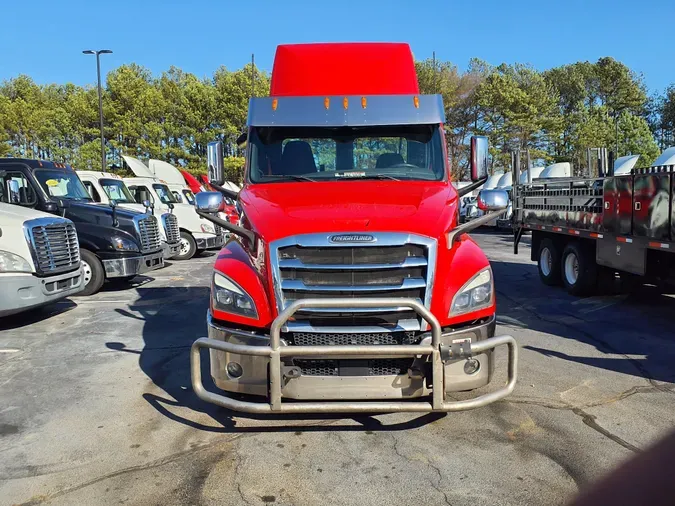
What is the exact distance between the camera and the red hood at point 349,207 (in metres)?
4.02

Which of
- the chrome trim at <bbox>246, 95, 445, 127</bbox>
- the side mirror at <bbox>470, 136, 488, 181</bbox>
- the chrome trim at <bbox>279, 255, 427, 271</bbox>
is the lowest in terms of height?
the chrome trim at <bbox>279, 255, 427, 271</bbox>

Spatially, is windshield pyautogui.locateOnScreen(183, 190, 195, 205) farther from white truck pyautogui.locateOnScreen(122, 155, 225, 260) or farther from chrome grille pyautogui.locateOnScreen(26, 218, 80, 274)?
chrome grille pyautogui.locateOnScreen(26, 218, 80, 274)

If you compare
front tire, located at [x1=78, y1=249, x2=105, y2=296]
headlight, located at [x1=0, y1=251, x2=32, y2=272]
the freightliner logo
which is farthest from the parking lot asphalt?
front tire, located at [x1=78, y1=249, x2=105, y2=296]

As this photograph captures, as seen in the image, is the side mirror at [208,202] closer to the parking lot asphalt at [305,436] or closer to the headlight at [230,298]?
the headlight at [230,298]

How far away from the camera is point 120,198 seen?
14008 millimetres

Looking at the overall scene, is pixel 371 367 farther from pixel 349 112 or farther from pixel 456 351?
pixel 349 112

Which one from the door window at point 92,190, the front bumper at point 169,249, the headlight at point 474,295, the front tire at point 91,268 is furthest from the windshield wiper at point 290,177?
the door window at point 92,190

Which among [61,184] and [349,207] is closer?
[349,207]

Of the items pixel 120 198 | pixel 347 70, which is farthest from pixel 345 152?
pixel 120 198

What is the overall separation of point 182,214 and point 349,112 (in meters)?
12.5

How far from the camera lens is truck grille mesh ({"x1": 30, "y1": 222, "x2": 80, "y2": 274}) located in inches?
304

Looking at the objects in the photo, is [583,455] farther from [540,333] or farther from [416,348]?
[540,333]

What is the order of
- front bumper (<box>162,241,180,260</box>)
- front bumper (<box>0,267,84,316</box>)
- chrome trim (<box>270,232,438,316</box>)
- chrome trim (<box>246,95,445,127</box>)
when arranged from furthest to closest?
front bumper (<box>162,241,180,260</box>) → front bumper (<box>0,267,84,316</box>) → chrome trim (<box>246,95,445,127</box>) → chrome trim (<box>270,232,438,316</box>)

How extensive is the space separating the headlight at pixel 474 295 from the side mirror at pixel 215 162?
276 centimetres
